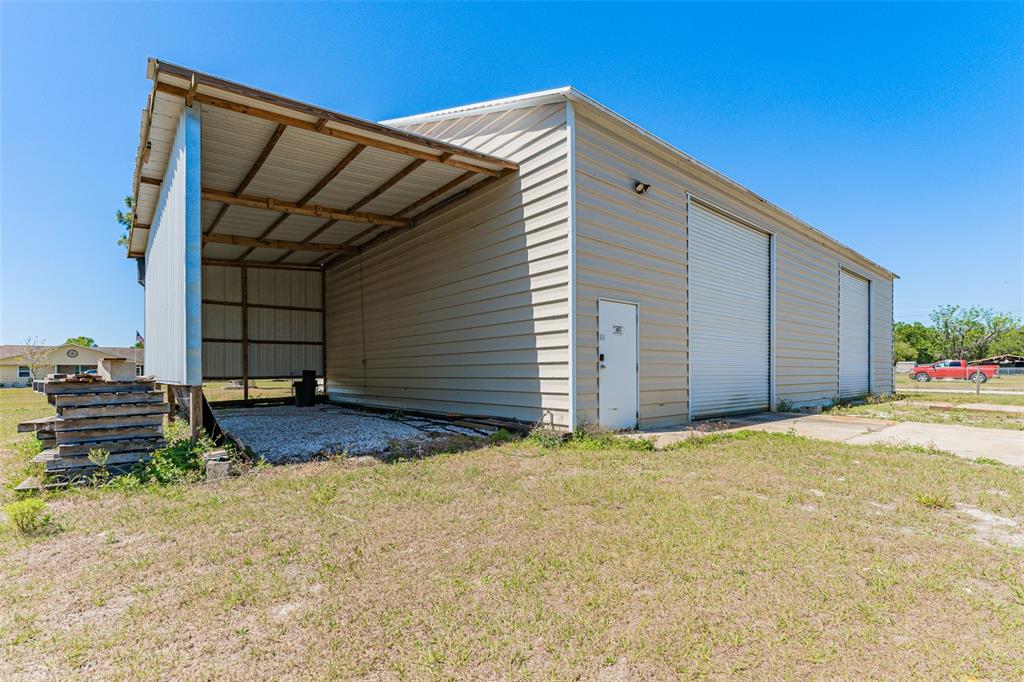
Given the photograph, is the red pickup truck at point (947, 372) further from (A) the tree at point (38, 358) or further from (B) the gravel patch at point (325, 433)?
(A) the tree at point (38, 358)

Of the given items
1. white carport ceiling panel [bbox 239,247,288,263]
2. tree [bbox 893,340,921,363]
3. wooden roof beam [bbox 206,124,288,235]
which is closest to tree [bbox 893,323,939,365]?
tree [bbox 893,340,921,363]

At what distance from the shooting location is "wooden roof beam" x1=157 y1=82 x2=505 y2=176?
17.9ft

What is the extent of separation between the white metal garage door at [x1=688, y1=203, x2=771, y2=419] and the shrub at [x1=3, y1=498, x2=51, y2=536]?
8.90m

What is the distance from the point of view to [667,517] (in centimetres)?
356

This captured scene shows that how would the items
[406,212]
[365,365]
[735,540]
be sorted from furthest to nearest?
[365,365] → [406,212] → [735,540]

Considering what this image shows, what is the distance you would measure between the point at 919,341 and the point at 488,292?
82.6m

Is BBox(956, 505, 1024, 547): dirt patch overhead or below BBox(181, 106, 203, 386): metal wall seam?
below

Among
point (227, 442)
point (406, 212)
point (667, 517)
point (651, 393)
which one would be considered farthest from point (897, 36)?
point (227, 442)

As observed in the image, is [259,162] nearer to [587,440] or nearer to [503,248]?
[503,248]

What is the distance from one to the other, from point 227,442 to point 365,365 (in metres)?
7.00

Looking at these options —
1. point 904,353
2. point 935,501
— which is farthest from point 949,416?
point 904,353

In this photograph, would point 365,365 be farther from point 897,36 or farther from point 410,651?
point 897,36

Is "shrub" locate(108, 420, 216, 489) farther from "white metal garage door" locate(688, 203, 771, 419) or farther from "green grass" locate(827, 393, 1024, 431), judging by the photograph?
"green grass" locate(827, 393, 1024, 431)

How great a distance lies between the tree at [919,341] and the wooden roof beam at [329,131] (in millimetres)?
48077
